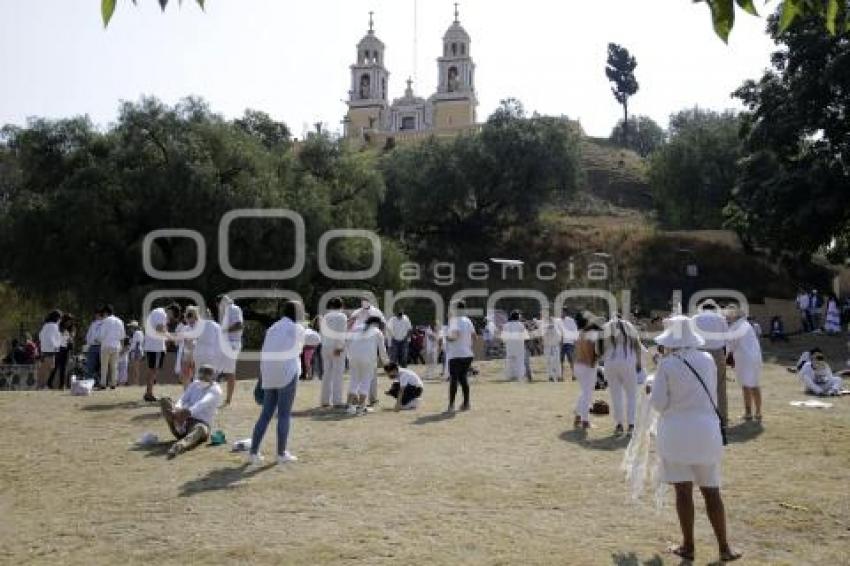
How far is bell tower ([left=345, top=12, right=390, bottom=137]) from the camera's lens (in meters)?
112

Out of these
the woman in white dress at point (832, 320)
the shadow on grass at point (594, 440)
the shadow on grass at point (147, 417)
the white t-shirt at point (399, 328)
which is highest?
the woman in white dress at point (832, 320)

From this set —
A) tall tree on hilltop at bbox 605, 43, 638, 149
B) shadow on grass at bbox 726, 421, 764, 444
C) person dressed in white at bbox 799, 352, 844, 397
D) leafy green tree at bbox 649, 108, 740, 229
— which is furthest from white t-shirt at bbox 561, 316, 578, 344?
tall tree on hilltop at bbox 605, 43, 638, 149

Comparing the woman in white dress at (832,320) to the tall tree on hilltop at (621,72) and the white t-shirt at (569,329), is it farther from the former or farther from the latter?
the tall tree on hilltop at (621,72)

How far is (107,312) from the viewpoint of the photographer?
55.1 feet

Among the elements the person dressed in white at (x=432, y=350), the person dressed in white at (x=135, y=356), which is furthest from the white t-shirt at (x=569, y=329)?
the person dressed in white at (x=135, y=356)

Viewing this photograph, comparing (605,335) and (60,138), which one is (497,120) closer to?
(60,138)

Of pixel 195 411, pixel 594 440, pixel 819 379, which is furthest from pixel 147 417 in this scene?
pixel 819 379

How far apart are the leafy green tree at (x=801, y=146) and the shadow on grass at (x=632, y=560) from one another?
25046 millimetres

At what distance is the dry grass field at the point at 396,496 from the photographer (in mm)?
6805

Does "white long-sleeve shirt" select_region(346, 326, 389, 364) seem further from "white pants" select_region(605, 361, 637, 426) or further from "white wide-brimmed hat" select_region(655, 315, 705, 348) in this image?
"white wide-brimmed hat" select_region(655, 315, 705, 348)

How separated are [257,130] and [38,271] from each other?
550 inches

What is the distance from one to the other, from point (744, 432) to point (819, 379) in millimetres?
5196

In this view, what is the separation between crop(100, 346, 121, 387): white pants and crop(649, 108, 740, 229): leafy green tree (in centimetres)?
4536

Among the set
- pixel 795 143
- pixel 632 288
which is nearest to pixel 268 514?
pixel 795 143
